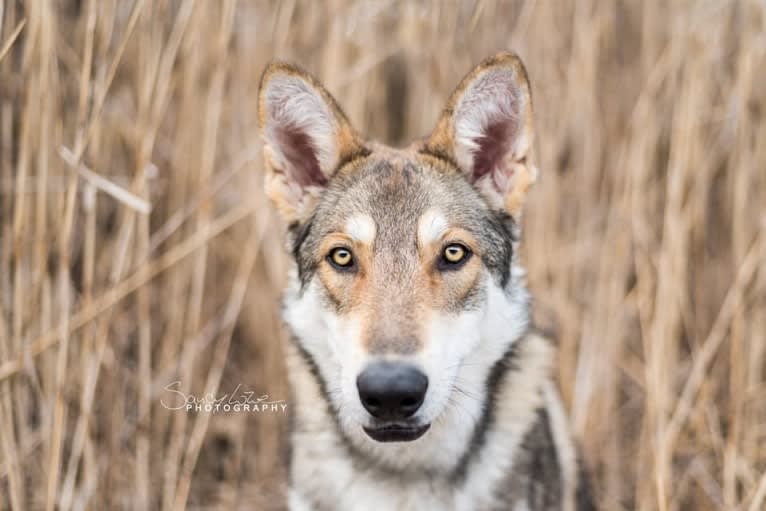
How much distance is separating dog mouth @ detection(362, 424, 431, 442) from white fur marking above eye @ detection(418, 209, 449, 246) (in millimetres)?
643

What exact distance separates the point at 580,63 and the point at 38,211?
2848mm

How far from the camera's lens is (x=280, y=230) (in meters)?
4.29

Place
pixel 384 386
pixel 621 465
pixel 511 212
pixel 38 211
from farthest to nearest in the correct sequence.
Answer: pixel 621 465 → pixel 38 211 → pixel 511 212 → pixel 384 386

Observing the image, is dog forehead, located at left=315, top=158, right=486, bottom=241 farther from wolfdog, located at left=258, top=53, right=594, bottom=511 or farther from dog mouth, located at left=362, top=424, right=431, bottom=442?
dog mouth, located at left=362, top=424, right=431, bottom=442

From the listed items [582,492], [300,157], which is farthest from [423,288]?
[582,492]

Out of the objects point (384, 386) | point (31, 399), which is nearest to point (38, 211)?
point (31, 399)

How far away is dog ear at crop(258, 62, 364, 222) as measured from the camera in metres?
2.69

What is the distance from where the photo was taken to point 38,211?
3174 millimetres

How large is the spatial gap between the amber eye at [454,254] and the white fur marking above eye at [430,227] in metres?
0.06

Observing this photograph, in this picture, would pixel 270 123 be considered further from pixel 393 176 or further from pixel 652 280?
pixel 652 280

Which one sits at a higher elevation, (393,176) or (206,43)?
(206,43)
